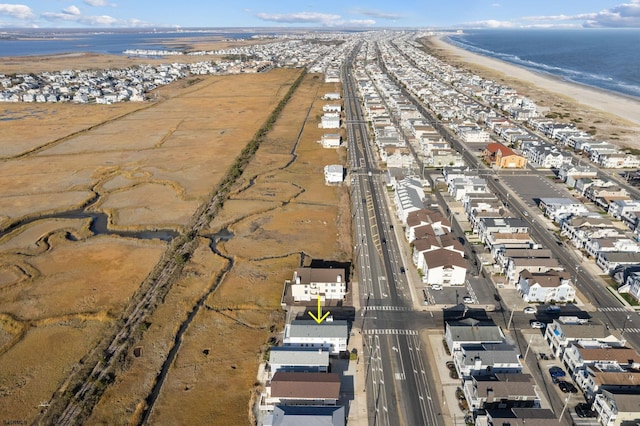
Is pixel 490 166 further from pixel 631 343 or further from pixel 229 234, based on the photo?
pixel 229 234

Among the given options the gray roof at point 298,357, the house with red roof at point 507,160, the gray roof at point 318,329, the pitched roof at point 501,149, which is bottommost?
the gray roof at point 298,357

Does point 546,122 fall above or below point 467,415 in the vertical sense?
above

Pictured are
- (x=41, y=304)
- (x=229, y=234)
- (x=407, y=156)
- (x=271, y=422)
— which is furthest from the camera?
(x=407, y=156)

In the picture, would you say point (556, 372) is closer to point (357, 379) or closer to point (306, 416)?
point (357, 379)

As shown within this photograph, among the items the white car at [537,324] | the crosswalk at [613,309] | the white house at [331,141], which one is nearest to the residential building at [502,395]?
the white car at [537,324]

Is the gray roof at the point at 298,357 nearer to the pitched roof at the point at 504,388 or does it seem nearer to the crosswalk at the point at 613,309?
the pitched roof at the point at 504,388

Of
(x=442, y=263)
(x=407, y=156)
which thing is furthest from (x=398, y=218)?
(x=407, y=156)
